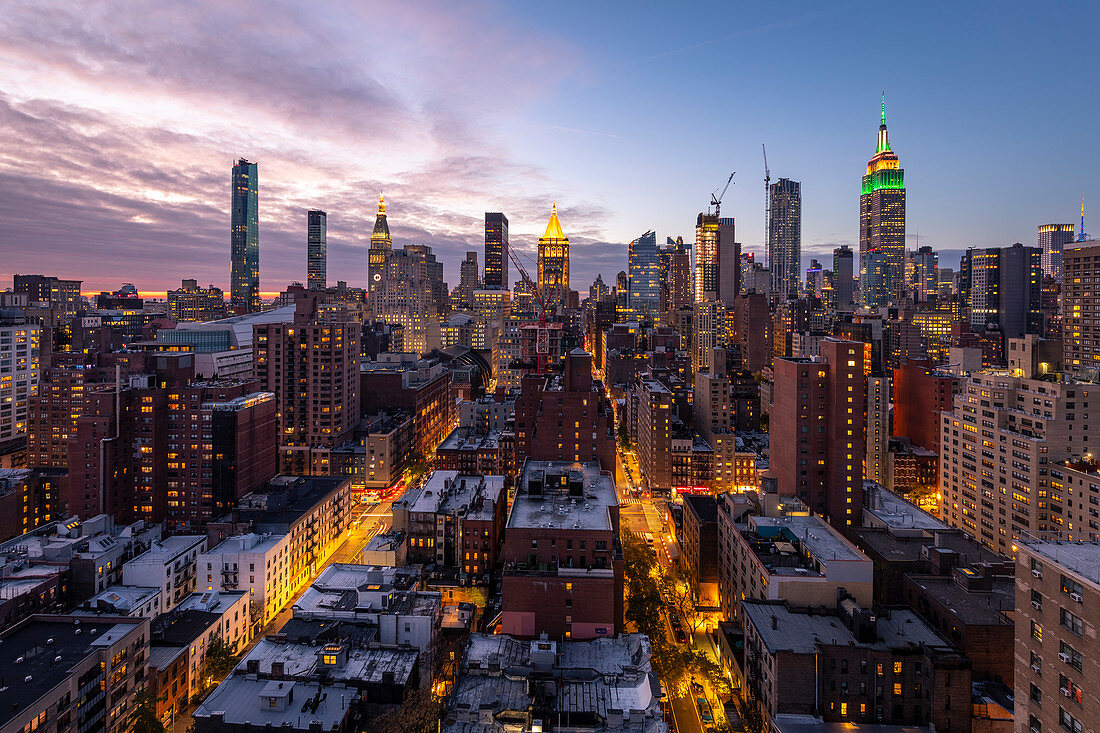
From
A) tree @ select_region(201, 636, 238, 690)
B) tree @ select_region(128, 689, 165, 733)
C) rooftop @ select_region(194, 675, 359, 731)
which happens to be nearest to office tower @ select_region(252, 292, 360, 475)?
tree @ select_region(201, 636, 238, 690)

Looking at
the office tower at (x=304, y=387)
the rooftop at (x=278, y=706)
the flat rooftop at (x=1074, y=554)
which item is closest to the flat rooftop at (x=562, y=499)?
the rooftop at (x=278, y=706)

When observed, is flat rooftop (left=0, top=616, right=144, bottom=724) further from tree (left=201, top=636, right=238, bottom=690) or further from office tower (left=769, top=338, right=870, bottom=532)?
office tower (left=769, top=338, right=870, bottom=532)

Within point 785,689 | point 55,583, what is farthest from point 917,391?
point 55,583

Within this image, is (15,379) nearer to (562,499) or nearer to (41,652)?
(41,652)

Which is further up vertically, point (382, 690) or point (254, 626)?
point (382, 690)

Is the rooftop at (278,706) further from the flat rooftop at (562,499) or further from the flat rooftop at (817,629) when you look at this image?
the flat rooftop at (817,629)

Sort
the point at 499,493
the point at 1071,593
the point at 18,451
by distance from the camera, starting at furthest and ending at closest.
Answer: the point at 18,451
the point at 499,493
the point at 1071,593

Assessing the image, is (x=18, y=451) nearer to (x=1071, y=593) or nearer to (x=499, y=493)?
(x=499, y=493)
